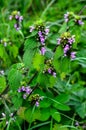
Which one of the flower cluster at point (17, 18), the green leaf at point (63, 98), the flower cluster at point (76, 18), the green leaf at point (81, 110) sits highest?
the flower cluster at point (17, 18)

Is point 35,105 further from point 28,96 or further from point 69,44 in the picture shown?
point 69,44

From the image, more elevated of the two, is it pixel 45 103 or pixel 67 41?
pixel 67 41

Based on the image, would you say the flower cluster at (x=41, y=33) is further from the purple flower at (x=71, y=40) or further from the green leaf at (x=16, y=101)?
the green leaf at (x=16, y=101)

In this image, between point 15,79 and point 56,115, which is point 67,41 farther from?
point 56,115

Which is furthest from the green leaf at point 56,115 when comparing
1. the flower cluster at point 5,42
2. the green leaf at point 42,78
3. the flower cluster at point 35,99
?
the flower cluster at point 5,42

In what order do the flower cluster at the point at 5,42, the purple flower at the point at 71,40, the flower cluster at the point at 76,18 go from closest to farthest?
the purple flower at the point at 71,40 → the flower cluster at the point at 76,18 → the flower cluster at the point at 5,42

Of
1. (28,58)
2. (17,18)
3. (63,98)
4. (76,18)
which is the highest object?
(17,18)

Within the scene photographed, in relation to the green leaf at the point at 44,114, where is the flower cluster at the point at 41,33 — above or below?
above

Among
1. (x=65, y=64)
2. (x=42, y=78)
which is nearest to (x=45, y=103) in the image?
(x=42, y=78)

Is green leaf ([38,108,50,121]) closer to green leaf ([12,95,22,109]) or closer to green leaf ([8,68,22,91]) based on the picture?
green leaf ([12,95,22,109])

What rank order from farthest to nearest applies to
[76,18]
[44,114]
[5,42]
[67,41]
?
[5,42]
[44,114]
[76,18]
[67,41]

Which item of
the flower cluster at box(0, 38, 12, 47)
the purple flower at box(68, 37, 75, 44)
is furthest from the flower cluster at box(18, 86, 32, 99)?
the flower cluster at box(0, 38, 12, 47)
